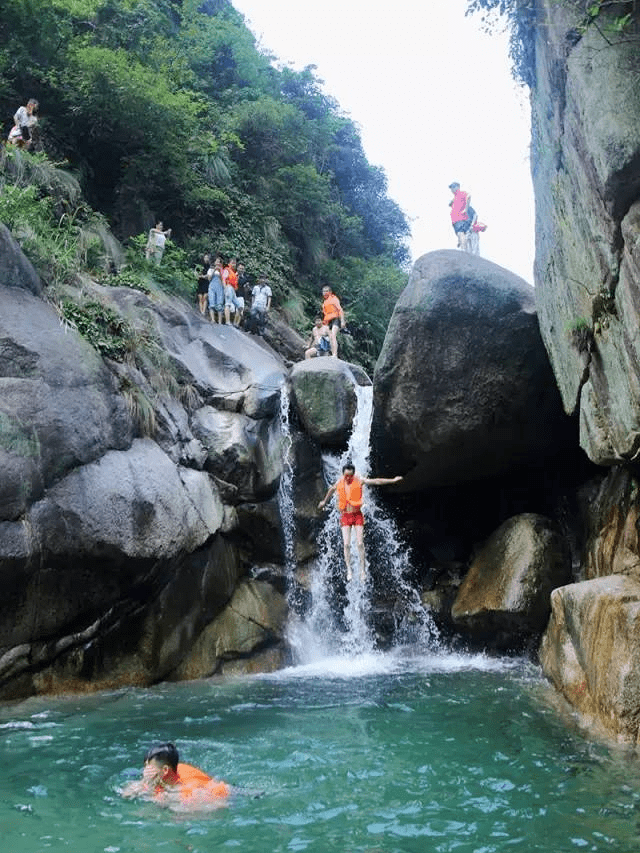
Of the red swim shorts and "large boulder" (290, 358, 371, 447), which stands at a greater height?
"large boulder" (290, 358, 371, 447)

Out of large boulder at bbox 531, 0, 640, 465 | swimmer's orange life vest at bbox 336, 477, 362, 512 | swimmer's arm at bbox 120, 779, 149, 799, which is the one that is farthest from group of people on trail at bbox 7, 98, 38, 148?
swimmer's arm at bbox 120, 779, 149, 799

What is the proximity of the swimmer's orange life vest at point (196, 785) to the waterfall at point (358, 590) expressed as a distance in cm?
641

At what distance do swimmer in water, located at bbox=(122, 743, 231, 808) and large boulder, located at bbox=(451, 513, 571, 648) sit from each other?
6635mm

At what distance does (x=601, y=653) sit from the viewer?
782 cm

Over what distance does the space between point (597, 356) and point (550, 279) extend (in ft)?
6.23

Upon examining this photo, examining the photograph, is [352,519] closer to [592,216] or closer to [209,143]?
[592,216]

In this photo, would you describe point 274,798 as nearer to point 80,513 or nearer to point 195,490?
point 80,513

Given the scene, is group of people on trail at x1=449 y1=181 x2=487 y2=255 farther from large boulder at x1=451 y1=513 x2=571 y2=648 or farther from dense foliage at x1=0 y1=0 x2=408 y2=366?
dense foliage at x1=0 y1=0 x2=408 y2=366

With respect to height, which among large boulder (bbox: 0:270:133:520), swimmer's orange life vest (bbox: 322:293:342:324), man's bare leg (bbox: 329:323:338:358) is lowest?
large boulder (bbox: 0:270:133:520)

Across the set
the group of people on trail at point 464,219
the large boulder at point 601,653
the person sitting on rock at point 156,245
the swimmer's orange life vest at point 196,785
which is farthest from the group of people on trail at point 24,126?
the swimmer's orange life vest at point 196,785

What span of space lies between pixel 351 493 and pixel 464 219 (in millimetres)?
6657

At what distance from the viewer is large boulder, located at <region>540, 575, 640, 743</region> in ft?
23.8

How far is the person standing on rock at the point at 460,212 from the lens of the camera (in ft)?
51.4

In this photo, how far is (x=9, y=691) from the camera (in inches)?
360
